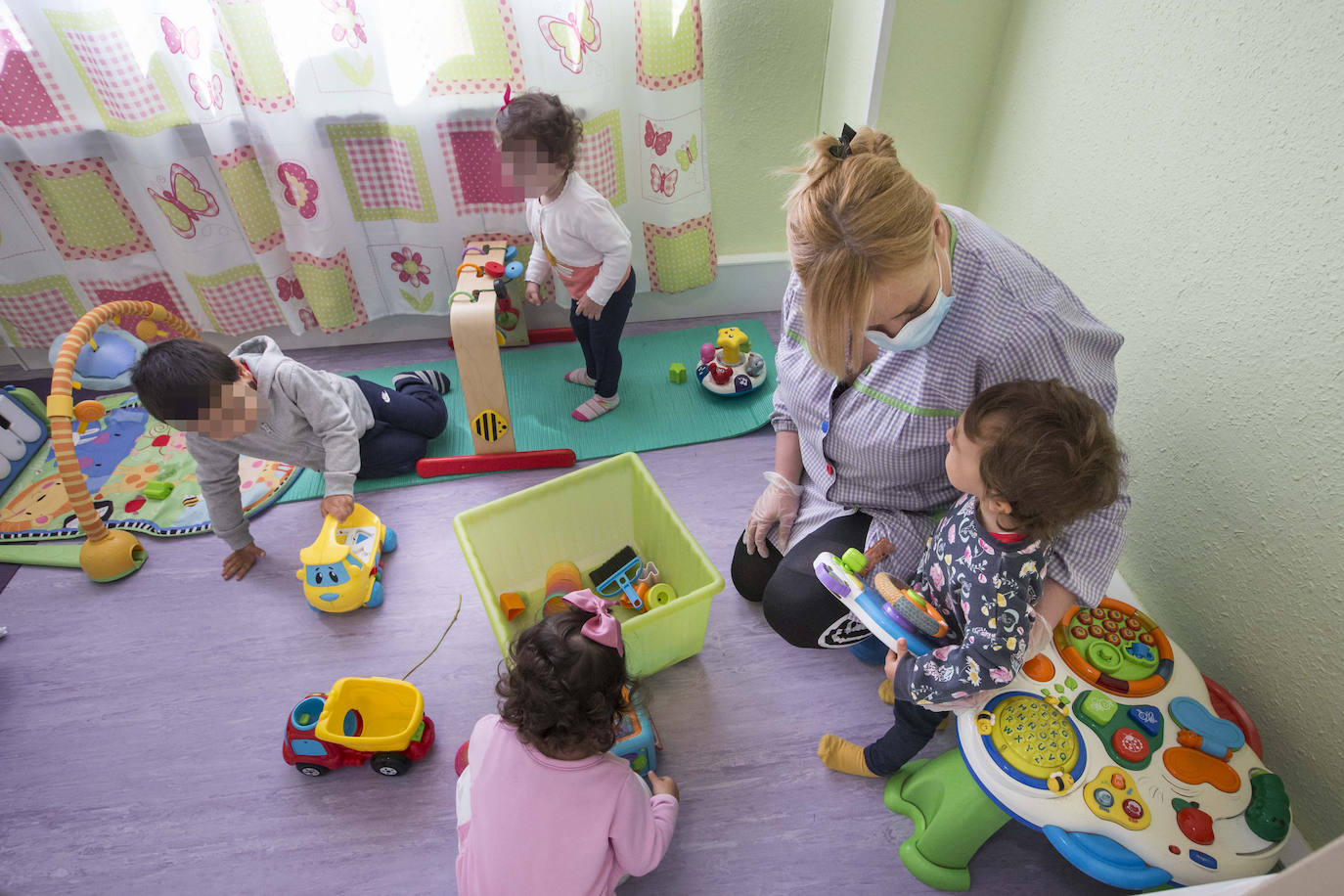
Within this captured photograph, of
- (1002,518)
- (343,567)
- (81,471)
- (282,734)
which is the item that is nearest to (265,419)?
(343,567)

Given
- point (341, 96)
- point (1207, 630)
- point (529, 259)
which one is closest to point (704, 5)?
point (529, 259)

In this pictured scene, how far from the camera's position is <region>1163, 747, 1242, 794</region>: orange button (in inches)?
35.4

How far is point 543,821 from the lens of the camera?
908 mm

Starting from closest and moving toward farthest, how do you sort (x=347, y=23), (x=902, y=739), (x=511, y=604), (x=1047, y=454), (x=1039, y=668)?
(x=1047, y=454) < (x=1039, y=668) < (x=902, y=739) < (x=511, y=604) < (x=347, y=23)

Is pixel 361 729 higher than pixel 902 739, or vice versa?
pixel 902 739

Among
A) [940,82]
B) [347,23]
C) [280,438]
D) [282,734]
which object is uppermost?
[347,23]

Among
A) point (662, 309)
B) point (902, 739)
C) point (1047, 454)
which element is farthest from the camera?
point (662, 309)

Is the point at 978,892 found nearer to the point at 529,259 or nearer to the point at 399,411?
the point at 399,411

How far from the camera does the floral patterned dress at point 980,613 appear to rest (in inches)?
35.0

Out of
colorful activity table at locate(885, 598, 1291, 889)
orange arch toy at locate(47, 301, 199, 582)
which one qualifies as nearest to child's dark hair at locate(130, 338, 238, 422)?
orange arch toy at locate(47, 301, 199, 582)

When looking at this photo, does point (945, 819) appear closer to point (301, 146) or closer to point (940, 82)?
point (940, 82)

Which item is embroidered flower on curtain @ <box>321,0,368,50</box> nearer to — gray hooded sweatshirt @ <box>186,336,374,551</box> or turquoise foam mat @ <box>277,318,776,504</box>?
gray hooded sweatshirt @ <box>186,336,374,551</box>

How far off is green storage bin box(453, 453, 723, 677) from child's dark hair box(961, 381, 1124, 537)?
0.52m

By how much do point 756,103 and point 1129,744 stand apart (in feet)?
5.41
